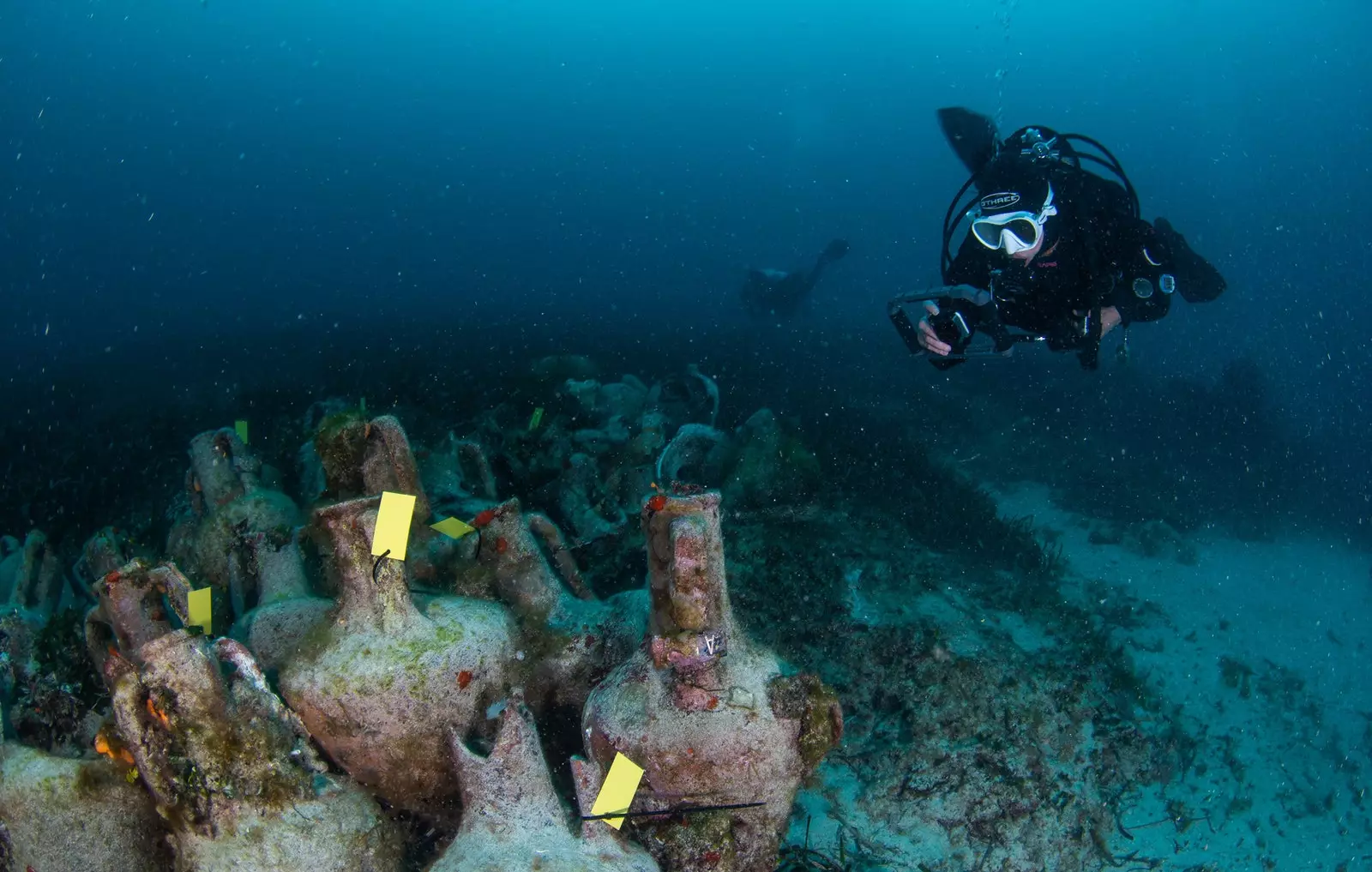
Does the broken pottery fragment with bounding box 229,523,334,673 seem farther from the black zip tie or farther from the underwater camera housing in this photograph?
the underwater camera housing

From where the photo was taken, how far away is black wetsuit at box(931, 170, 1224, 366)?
4.85 meters

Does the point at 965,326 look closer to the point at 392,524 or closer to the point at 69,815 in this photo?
the point at 392,524

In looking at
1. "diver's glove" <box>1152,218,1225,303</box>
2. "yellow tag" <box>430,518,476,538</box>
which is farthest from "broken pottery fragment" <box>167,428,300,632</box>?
"diver's glove" <box>1152,218,1225,303</box>

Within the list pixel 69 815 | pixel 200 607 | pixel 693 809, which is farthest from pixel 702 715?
pixel 200 607

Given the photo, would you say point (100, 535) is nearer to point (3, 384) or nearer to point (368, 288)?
point (3, 384)

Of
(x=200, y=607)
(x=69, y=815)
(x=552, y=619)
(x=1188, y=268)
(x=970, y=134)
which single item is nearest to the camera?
(x=69, y=815)

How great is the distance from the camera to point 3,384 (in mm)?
14211

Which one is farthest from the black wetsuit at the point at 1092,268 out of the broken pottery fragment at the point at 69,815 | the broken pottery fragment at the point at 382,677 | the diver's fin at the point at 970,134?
the broken pottery fragment at the point at 69,815

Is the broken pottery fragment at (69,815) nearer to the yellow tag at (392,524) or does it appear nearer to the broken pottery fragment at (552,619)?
the yellow tag at (392,524)

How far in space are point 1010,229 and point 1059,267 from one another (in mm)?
620

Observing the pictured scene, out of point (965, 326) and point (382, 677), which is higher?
point (382, 677)

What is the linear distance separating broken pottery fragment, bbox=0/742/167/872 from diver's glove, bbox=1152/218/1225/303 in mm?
6380

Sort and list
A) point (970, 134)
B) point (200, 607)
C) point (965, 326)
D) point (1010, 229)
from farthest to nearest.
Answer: point (970, 134) < point (965, 326) < point (1010, 229) < point (200, 607)

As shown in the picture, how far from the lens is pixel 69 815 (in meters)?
2.22
